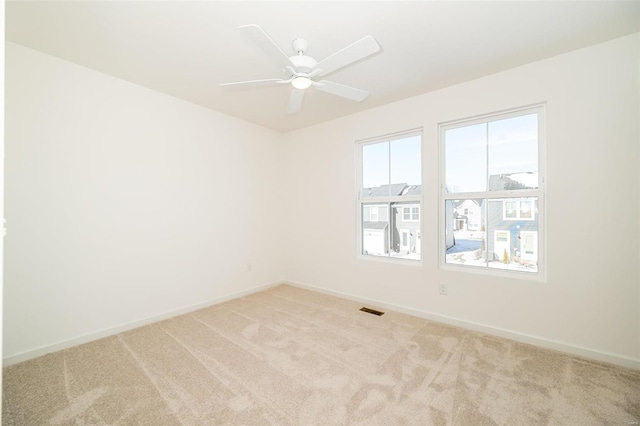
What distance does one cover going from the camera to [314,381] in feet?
6.57

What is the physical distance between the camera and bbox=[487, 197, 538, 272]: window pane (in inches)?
102

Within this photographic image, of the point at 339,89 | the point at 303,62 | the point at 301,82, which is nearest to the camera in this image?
the point at 303,62

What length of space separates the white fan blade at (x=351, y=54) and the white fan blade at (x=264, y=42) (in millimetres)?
232

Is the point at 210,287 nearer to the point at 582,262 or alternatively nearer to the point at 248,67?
the point at 248,67

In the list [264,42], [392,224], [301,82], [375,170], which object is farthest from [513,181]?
[264,42]

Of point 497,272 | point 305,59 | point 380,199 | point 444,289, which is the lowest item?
point 444,289

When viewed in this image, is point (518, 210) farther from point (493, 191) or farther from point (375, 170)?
point (375, 170)

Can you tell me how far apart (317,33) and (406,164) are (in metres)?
1.84

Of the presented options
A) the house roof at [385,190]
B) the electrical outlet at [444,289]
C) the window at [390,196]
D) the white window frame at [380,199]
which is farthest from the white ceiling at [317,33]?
the electrical outlet at [444,289]

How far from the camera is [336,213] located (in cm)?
390

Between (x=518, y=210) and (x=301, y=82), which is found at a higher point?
(x=301, y=82)

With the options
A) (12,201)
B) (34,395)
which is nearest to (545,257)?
(34,395)

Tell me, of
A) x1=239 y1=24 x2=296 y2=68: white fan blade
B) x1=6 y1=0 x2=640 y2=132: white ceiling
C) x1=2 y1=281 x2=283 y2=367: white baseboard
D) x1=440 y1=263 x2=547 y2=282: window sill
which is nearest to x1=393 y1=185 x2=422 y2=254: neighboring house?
x1=440 y1=263 x2=547 y2=282: window sill

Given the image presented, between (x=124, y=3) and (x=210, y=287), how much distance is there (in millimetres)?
2860
